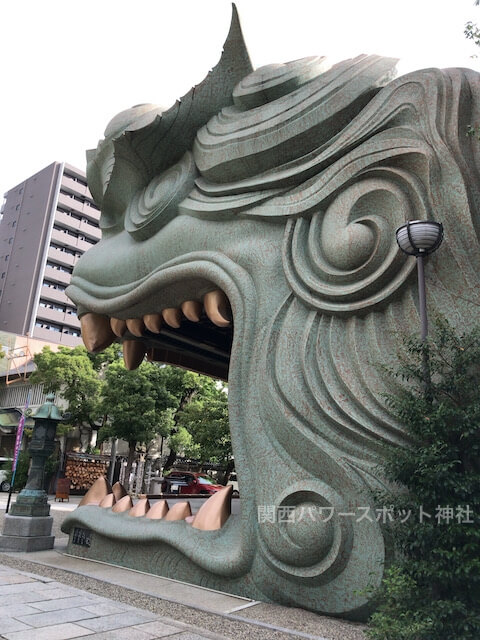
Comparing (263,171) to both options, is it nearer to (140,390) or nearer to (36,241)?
(140,390)

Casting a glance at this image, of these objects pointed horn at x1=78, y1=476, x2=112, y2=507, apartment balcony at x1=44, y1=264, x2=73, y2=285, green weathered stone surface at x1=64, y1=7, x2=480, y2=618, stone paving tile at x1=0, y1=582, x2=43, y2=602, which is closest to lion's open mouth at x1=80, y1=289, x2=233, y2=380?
green weathered stone surface at x1=64, y1=7, x2=480, y2=618

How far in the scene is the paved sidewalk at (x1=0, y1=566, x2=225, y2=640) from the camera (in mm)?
3668

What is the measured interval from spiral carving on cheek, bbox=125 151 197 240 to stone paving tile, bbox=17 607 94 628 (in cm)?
417

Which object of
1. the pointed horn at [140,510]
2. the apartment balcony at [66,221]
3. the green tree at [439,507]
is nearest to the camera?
the green tree at [439,507]

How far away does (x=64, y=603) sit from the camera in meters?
4.45

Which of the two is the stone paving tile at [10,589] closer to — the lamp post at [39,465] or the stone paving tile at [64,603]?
the stone paving tile at [64,603]

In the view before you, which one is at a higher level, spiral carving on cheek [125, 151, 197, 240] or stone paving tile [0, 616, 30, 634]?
spiral carving on cheek [125, 151, 197, 240]

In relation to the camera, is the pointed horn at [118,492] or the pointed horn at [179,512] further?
the pointed horn at [118,492]

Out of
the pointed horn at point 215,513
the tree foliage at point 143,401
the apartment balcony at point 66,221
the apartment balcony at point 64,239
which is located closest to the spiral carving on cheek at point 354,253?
the pointed horn at point 215,513

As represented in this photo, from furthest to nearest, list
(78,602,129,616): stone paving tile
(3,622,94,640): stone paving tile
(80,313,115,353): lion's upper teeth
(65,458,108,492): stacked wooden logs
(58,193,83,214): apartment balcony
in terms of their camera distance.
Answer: (58,193,83,214): apartment balcony, (65,458,108,492): stacked wooden logs, (80,313,115,353): lion's upper teeth, (78,602,129,616): stone paving tile, (3,622,94,640): stone paving tile

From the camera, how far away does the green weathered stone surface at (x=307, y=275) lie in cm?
448

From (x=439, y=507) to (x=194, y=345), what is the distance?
19.8 ft

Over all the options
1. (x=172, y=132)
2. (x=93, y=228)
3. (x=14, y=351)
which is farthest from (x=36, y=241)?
(x=172, y=132)

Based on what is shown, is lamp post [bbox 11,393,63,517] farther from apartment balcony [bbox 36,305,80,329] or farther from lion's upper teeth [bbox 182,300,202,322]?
apartment balcony [bbox 36,305,80,329]
